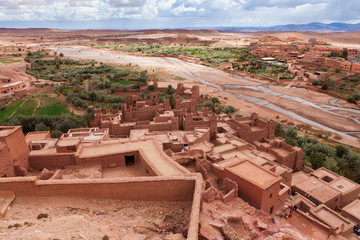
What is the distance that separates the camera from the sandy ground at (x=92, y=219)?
745 centimetres

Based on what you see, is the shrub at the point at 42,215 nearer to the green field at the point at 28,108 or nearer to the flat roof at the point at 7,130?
the flat roof at the point at 7,130

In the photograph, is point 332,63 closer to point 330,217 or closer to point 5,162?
point 330,217

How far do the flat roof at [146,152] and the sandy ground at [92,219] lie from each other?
2456 mm

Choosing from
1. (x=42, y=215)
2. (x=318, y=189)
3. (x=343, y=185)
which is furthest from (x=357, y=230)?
(x=42, y=215)

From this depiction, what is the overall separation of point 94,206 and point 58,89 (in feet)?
142

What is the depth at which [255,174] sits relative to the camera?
13484 millimetres

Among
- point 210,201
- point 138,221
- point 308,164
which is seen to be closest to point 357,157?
point 308,164

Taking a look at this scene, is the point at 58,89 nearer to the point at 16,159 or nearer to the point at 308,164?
the point at 16,159

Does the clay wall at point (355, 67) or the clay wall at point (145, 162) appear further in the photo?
the clay wall at point (355, 67)

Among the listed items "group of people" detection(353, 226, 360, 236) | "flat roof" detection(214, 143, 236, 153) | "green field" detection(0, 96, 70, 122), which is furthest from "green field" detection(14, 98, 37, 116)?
"group of people" detection(353, 226, 360, 236)

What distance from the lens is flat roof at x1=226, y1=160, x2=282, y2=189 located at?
12711mm

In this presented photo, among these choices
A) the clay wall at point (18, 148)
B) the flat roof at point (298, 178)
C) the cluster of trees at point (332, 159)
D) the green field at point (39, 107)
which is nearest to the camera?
the clay wall at point (18, 148)

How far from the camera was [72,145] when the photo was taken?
1577cm

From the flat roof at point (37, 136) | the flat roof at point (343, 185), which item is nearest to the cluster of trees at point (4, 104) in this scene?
the flat roof at point (37, 136)
